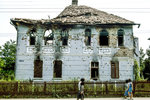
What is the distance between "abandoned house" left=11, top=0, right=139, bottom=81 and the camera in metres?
19.8

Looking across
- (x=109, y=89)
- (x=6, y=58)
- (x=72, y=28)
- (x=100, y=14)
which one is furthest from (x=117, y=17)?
(x=6, y=58)

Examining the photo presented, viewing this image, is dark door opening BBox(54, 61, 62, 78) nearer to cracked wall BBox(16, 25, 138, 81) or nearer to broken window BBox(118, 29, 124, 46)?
cracked wall BBox(16, 25, 138, 81)

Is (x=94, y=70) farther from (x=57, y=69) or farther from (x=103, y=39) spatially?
(x=57, y=69)

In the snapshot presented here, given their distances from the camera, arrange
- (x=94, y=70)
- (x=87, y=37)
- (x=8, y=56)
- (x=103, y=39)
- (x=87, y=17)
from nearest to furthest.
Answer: (x=94, y=70), (x=87, y=37), (x=103, y=39), (x=87, y=17), (x=8, y=56)

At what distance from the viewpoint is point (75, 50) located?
20.2 meters

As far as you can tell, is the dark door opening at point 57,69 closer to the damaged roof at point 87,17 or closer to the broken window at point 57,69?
the broken window at point 57,69

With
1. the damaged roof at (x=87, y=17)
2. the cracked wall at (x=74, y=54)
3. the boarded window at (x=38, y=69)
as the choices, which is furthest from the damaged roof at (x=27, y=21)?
the boarded window at (x=38, y=69)

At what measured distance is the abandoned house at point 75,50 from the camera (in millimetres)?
19844

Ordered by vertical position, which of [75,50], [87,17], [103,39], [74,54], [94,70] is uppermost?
[87,17]

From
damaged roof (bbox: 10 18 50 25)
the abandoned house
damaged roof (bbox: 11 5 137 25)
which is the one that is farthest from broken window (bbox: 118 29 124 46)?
damaged roof (bbox: 10 18 50 25)

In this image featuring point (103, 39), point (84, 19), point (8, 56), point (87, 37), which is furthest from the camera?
point (8, 56)

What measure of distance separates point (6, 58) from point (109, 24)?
34.9m

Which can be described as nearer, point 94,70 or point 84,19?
point 94,70

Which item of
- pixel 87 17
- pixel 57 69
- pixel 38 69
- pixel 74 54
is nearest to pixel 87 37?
pixel 74 54
